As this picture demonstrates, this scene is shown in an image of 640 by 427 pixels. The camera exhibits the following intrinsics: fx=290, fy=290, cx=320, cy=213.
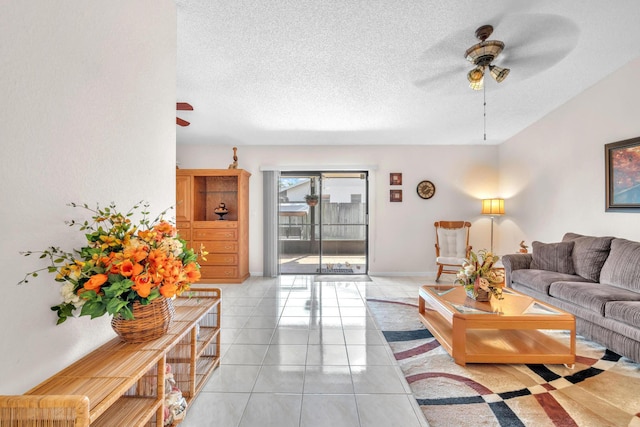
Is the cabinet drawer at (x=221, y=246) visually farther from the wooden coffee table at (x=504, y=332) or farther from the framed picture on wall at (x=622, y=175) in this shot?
the framed picture on wall at (x=622, y=175)

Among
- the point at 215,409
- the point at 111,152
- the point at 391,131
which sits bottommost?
the point at 215,409

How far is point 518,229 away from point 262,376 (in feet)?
15.4

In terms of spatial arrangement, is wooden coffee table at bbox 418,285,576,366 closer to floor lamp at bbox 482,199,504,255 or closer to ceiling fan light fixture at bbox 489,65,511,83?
ceiling fan light fixture at bbox 489,65,511,83

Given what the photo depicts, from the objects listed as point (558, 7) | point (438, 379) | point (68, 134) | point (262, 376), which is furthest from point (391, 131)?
point (68, 134)

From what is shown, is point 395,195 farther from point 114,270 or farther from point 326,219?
point 114,270

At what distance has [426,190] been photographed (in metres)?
5.42

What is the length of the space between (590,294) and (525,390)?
133 cm

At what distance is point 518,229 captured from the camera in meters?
4.83

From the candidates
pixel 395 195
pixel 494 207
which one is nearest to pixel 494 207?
pixel 494 207

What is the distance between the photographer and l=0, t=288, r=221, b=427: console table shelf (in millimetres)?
820

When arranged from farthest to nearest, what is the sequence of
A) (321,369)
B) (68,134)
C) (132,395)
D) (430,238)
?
(430,238) → (321,369) → (132,395) → (68,134)

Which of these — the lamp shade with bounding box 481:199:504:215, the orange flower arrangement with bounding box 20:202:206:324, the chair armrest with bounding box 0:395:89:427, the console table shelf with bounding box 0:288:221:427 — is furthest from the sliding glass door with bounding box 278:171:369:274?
the chair armrest with bounding box 0:395:89:427

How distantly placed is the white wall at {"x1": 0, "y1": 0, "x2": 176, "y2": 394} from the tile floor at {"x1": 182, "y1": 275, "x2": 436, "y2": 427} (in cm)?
90

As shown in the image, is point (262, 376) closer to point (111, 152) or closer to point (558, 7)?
point (111, 152)
